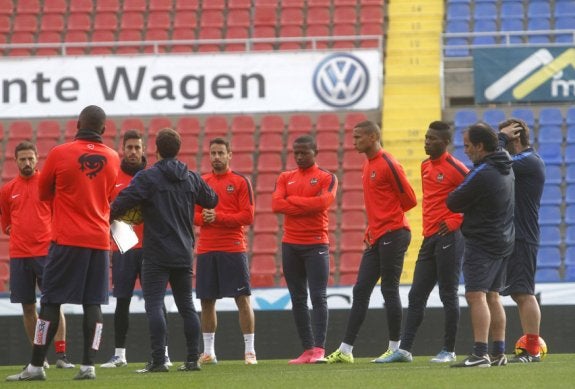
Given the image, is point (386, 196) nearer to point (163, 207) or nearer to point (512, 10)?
point (163, 207)

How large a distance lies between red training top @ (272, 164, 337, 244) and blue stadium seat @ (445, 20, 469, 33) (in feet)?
35.3

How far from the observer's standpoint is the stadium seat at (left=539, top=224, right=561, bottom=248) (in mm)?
16453

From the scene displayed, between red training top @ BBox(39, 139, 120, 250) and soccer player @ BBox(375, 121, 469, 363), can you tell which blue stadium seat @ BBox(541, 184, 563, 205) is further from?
red training top @ BBox(39, 139, 120, 250)

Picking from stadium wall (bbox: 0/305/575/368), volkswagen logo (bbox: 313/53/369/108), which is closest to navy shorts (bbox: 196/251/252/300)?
stadium wall (bbox: 0/305/575/368)

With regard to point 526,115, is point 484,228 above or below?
below

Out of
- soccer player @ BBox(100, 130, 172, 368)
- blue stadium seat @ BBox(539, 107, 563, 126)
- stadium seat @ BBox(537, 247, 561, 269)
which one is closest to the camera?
soccer player @ BBox(100, 130, 172, 368)

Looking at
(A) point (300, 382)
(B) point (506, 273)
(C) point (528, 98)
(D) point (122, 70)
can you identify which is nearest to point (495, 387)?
(A) point (300, 382)

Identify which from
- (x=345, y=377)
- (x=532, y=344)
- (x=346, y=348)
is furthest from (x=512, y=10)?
(x=345, y=377)

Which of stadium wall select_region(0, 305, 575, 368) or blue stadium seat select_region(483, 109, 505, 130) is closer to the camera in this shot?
stadium wall select_region(0, 305, 575, 368)

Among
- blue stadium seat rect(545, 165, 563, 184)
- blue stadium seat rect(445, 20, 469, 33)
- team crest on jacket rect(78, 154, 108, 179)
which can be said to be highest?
blue stadium seat rect(445, 20, 469, 33)

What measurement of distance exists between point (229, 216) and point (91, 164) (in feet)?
6.74

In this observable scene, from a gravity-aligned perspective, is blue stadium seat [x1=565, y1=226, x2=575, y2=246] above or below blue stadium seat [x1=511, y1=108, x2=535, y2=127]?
below

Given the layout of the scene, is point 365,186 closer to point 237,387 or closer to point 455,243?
point 455,243

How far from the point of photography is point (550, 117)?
703 inches
